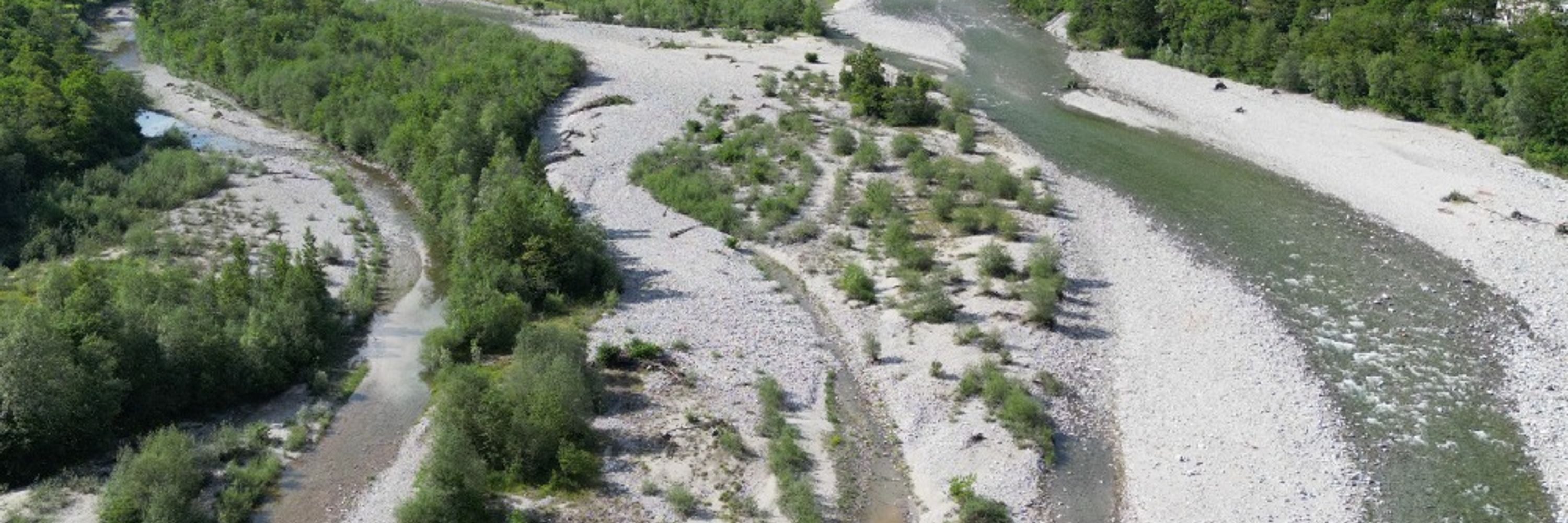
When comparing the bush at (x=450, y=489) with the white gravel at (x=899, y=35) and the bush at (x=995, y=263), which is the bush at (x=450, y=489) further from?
the white gravel at (x=899, y=35)

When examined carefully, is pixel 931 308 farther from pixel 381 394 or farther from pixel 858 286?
pixel 381 394

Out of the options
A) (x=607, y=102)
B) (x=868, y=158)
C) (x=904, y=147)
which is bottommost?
(x=607, y=102)

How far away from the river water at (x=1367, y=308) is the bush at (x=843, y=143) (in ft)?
36.3

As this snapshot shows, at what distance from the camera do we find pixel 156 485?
3234 centimetres

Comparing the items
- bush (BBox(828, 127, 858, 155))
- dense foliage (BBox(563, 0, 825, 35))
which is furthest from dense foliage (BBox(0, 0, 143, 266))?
dense foliage (BBox(563, 0, 825, 35))

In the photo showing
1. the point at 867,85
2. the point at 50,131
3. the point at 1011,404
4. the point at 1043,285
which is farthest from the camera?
the point at 867,85

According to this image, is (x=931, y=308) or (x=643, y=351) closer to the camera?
(x=643, y=351)

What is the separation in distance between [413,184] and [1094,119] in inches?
1634

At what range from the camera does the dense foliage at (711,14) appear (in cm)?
10081

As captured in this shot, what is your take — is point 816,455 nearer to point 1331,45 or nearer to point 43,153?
point 43,153

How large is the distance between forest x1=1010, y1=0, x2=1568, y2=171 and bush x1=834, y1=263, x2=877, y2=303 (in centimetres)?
3698

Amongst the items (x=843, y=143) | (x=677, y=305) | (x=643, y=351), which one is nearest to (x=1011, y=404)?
(x=643, y=351)

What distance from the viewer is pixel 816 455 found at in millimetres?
36688

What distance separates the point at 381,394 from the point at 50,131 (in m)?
32.7
